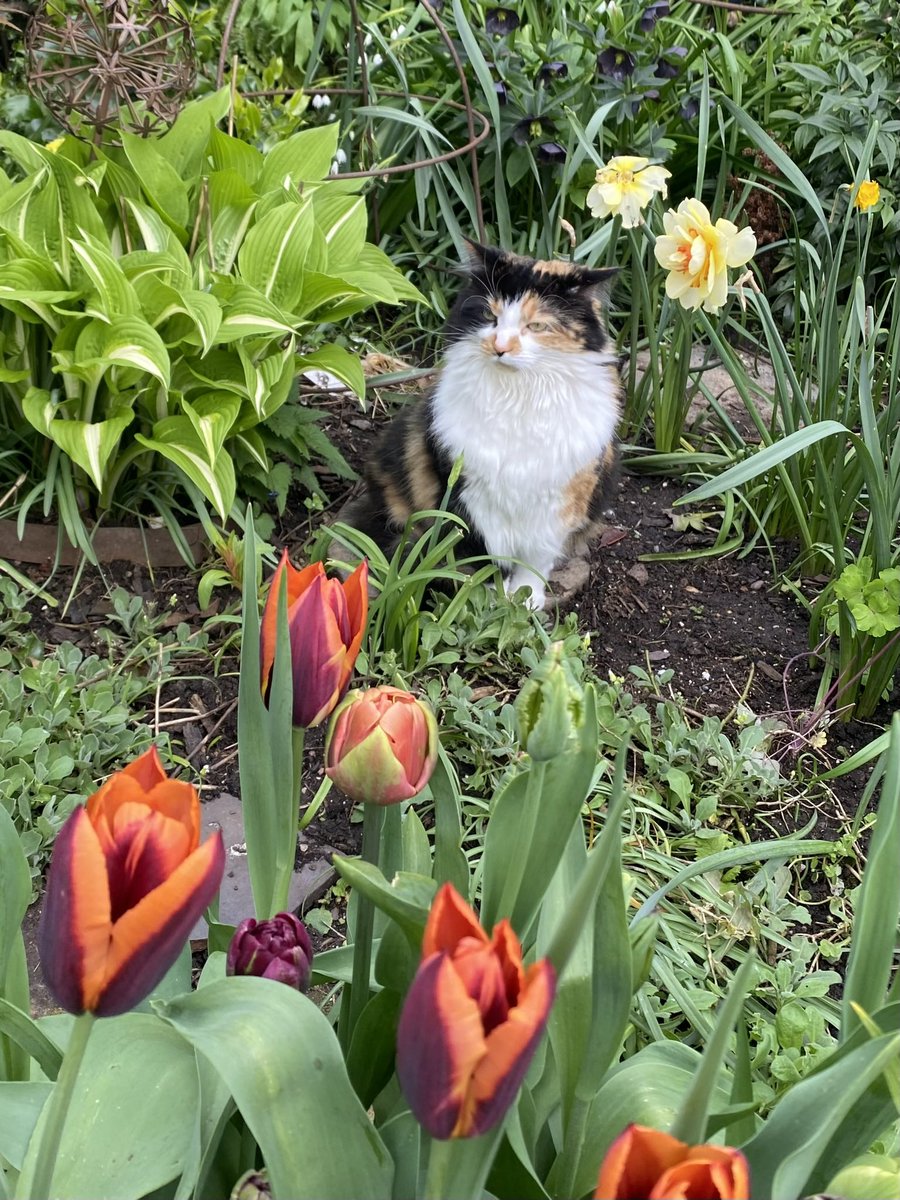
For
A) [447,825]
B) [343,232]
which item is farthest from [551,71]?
[447,825]

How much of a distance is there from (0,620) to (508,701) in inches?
41.9

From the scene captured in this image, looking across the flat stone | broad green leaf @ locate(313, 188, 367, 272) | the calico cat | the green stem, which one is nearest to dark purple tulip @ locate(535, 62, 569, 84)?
broad green leaf @ locate(313, 188, 367, 272)

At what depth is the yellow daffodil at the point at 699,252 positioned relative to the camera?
2020mm

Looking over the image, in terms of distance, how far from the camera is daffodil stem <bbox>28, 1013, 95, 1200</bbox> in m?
0.59

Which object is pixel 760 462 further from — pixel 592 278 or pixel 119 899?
pixel 119 899

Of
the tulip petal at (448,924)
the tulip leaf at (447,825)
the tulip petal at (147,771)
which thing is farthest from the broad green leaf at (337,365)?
the tulip petal at (448,924)

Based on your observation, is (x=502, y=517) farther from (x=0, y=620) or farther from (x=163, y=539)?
(x=0, y=620)

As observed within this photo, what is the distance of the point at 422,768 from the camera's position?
2.59 ft

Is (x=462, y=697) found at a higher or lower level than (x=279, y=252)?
lower

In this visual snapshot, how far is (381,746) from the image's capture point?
2.48 feet

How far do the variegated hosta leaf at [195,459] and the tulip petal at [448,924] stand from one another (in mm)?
1696

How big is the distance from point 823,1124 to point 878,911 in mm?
202

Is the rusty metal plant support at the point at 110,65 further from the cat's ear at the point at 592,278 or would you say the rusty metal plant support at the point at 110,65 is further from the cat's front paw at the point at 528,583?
the cat's front paw at the point at 528,583

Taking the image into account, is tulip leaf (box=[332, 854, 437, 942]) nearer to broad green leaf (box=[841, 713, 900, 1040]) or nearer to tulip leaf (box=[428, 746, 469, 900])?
tulip leaf (box=[428, 746, 469, 900])
